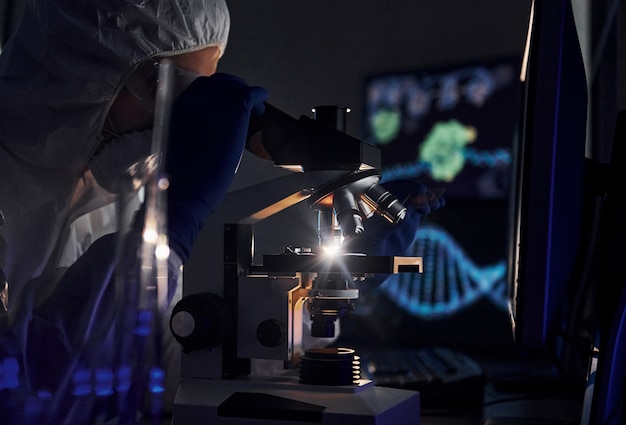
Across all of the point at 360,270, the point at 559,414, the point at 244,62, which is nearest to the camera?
the point at 360,270

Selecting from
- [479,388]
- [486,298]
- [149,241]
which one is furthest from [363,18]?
[149,241]

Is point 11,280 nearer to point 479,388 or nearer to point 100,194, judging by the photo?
point 100,194

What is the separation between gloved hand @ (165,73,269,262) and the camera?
0.85 m

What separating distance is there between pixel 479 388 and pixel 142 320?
688 millimetres

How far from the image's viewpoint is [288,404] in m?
0.76

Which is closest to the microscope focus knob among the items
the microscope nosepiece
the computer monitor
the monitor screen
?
the microscope nosepiece

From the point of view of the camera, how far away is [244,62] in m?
2.17

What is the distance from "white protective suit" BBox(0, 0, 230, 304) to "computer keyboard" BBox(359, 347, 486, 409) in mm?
597

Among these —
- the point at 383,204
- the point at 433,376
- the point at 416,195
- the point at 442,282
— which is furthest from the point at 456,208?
the point at 383,204

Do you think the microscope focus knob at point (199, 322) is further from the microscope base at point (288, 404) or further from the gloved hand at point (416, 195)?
the gloved hand at point (416, 195)

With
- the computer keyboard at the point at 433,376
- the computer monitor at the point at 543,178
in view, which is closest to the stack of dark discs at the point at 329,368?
the computer keyboard at the point at 433,376

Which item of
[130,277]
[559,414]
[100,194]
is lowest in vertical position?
[559,414]

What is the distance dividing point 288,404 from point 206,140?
377 millimetres

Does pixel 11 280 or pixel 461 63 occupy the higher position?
pixel 461 63
